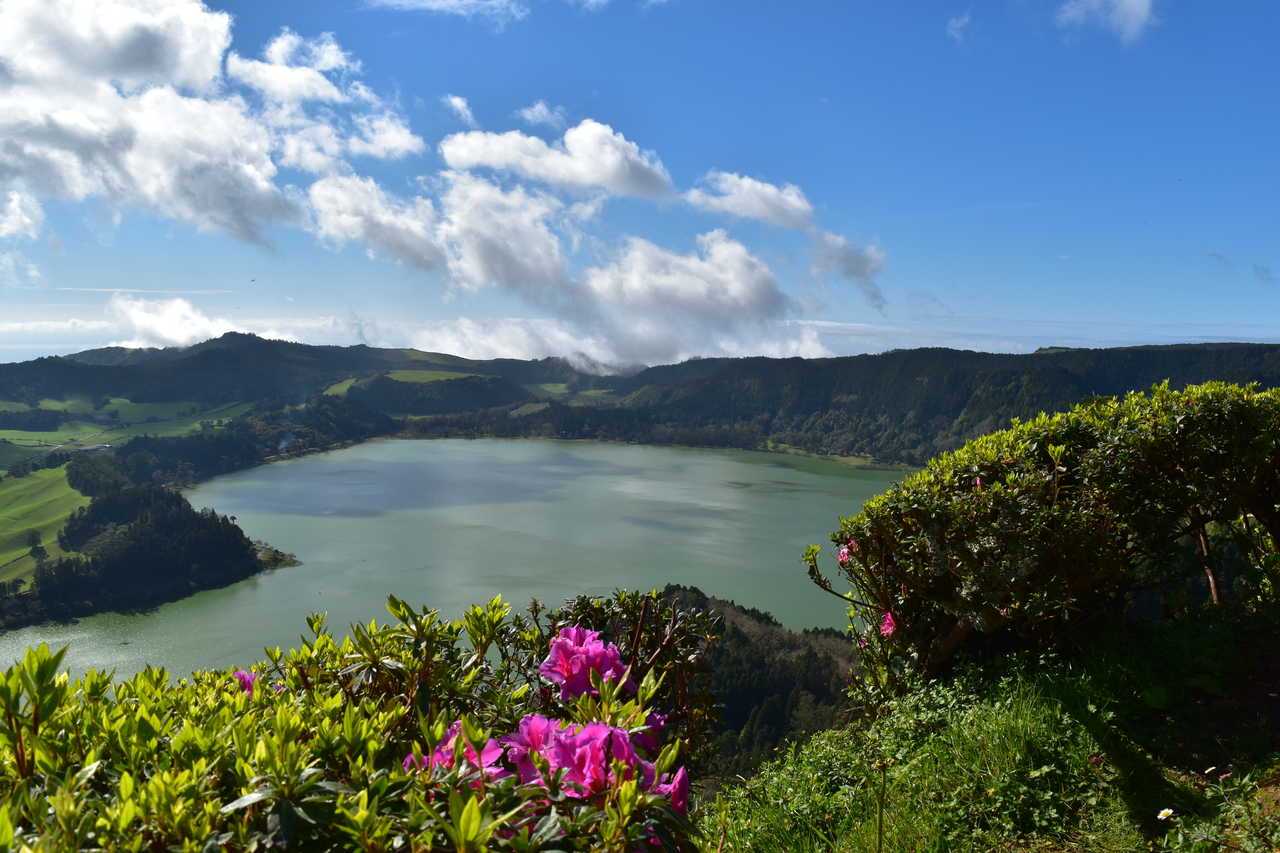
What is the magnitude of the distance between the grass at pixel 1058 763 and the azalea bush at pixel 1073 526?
0.37 m

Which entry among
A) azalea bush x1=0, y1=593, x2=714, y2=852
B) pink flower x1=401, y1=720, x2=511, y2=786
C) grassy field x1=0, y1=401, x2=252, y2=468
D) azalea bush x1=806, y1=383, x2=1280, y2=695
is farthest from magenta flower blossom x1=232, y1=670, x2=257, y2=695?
grassy field x1=0, y1=401, x2=252, y2=468

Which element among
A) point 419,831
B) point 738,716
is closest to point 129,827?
point 419,831

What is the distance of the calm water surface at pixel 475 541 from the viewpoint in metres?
54.5

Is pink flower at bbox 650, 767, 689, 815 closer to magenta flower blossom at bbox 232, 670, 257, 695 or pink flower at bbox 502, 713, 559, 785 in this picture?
pink flower at bbox 502, 713, 559, 785

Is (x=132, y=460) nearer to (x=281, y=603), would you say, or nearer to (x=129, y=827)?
(x=281, y=603)

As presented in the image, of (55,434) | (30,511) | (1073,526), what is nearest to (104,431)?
(55,434)

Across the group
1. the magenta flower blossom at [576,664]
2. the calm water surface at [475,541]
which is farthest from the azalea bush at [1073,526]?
the calm water surface at [475,541]

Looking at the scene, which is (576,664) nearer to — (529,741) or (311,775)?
(529,741)

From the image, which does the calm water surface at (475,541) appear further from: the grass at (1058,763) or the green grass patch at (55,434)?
the green grass patch at (55,434)

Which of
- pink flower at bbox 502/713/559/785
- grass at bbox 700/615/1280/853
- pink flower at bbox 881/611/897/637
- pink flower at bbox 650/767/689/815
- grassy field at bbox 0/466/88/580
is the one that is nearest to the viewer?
pink flower at bbox 650/767/689/815

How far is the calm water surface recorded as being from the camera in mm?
54469

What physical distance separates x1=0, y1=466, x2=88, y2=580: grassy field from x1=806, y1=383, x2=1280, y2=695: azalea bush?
324 feet

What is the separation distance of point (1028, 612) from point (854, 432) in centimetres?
20078

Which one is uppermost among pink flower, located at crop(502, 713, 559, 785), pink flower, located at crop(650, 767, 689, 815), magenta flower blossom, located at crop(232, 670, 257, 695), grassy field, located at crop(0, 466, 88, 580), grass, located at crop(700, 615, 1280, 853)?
pink flower, located at crop(502, 713, 559, 785)
